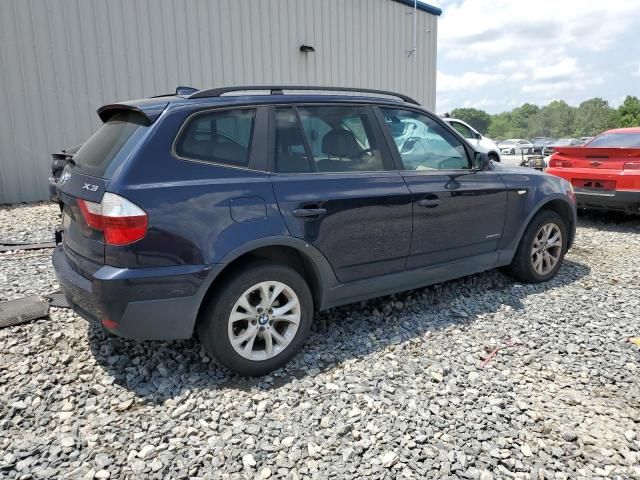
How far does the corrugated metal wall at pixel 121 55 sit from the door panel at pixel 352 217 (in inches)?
303

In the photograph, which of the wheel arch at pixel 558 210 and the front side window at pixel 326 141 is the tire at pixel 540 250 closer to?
the wheel arch at pixel 558 210

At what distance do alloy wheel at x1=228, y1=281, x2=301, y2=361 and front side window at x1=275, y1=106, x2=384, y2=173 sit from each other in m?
0.79

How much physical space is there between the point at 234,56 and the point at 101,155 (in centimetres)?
854

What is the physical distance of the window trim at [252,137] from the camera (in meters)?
2.85

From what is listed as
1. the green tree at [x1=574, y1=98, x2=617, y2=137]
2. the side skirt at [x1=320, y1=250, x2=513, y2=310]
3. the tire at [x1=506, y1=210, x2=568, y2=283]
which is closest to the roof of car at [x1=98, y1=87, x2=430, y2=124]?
the side skirt at [x1=320, y1=250, x2=513, y2=310]

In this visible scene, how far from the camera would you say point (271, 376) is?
10.2 feet

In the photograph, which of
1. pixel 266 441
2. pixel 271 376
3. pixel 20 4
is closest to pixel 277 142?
pixel 271 376

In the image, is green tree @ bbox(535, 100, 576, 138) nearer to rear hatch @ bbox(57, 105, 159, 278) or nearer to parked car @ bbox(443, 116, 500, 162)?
parked car @ bbox(443, 116, 500, 162)

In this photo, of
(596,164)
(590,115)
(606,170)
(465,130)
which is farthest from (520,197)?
(590,115)

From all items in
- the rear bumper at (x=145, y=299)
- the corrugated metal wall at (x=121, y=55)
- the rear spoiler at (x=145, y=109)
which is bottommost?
the rear bumper at (x=145, y=299)

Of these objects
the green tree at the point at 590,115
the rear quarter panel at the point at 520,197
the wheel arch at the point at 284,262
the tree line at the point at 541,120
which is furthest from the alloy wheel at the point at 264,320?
the green tree at the point at 590,115

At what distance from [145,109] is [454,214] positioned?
7.84 ft

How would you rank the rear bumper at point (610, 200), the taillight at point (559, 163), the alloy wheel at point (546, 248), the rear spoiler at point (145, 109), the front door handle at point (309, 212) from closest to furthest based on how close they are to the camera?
1. the rear spoiler at point (145, 109)
2. the front door handle at point (309, 212)
3. the alloy wheel at point (546, 248)
4. the rear bumper at point (610, 200)
5. the taillight at point (559, 163)

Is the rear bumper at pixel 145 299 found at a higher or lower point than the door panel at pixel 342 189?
lower
